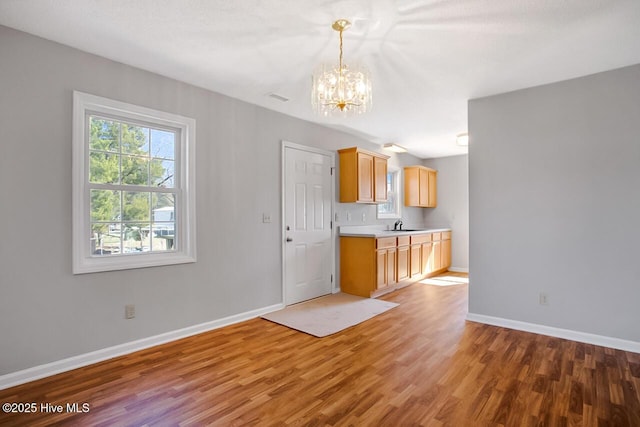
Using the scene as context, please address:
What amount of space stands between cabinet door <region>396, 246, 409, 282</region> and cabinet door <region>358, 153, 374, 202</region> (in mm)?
985

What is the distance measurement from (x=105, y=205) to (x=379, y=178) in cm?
394

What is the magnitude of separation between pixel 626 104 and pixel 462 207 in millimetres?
4189

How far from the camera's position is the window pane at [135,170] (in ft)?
9.78

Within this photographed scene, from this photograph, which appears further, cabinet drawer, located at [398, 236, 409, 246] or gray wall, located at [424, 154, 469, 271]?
gray wall, located at [424, 154, 469, 271]

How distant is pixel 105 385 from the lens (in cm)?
234

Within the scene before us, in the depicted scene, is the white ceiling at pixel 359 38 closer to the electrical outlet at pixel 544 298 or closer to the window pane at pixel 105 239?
the window pane at pixel 105 239

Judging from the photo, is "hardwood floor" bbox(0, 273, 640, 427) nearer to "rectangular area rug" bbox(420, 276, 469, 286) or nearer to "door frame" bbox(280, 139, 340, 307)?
"door frame" bbox(280, 139, 340, 307)

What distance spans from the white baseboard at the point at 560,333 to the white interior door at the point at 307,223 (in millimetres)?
2044

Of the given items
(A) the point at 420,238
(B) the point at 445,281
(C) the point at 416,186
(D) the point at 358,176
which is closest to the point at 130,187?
(D) the point at 358,176

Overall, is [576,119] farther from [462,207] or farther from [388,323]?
[462,207]

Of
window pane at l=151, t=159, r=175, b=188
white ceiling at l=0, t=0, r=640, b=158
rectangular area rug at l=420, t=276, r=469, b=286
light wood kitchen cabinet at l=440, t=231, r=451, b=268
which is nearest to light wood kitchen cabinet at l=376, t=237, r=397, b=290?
rectangular area rug at l=420, t=276, r=469, b=286

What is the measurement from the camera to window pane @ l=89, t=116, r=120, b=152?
281cm

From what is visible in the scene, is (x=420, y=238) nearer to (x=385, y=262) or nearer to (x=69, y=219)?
(x=385, y=262)

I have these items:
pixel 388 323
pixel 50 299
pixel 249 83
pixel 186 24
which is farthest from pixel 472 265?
pixel 50 299
